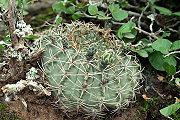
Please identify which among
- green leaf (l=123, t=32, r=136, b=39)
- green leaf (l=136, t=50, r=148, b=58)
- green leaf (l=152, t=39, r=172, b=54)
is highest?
green leaf (l=123, t=32, r=136, b=39)

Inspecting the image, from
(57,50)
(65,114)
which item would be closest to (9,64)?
(57,50)

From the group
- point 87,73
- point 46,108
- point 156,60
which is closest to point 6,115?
point 46,108

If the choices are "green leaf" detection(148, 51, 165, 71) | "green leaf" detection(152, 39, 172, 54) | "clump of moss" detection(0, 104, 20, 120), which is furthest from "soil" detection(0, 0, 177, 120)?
"green leaf" detection(152, 39, 172, 54)

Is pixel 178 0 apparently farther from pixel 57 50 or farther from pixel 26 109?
pixel 26 109

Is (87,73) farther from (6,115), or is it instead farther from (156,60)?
(156,60)

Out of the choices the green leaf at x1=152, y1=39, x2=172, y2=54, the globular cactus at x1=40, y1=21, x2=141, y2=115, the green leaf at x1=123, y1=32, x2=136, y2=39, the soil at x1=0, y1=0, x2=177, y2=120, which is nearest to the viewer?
the globular cactus at x1=40, y1=21, x2=141, y2=115

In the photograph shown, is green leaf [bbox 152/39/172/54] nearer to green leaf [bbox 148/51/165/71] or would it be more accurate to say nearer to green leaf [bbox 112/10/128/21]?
green leaf [bbox 148/51/165/71]

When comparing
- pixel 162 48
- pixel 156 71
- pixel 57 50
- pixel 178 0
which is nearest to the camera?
pixel 57 50
